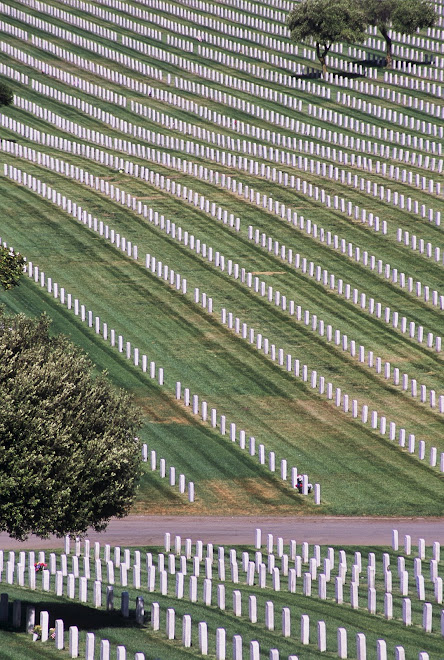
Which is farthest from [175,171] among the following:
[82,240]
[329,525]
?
[329,525]

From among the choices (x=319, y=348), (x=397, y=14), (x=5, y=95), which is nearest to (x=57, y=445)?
(x=319, y=348)

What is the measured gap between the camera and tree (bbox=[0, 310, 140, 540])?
91.9 feet

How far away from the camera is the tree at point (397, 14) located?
11281cm

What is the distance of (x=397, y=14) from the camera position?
112875 millimetres

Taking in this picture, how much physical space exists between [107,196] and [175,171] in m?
7.59

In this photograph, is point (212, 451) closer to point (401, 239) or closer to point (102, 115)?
point (401, 239)

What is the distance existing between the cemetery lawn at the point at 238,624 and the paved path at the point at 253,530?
596cm

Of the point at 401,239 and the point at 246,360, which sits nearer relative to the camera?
the point at 246,360

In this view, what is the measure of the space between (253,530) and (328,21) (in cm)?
7286

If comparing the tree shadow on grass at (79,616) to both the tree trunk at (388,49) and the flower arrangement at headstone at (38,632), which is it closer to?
the flower arrangement at headstone at (38,632)

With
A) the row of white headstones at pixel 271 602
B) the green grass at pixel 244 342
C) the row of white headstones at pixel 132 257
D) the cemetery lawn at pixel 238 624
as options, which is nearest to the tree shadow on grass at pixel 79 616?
the cemetery lawn at pixel 238 624

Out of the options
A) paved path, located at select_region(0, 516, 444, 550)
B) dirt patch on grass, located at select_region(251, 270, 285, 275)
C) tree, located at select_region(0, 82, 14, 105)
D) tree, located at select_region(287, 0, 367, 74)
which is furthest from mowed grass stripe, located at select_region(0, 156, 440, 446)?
tree, located at select_region(287, 0, 367, 74)

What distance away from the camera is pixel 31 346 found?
30750 millimetres

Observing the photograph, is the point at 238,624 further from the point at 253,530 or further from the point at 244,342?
the point at 244,342
